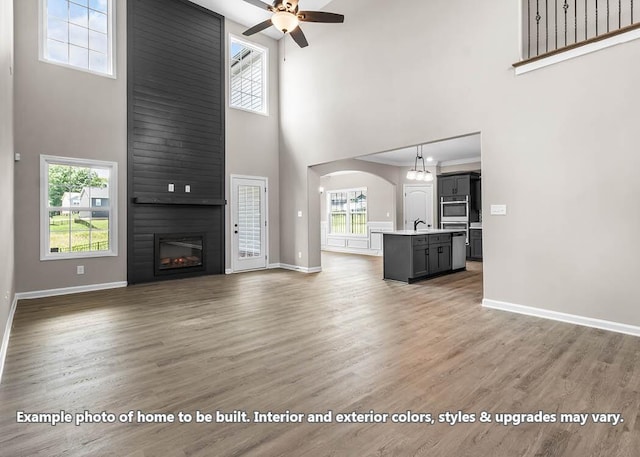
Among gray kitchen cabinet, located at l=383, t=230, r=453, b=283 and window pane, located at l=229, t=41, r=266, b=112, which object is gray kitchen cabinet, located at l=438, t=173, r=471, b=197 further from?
window pane, located at l=229, t=41, r=266, b=112

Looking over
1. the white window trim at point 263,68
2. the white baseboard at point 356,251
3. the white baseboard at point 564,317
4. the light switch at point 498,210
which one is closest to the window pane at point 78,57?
the white window trim at point 263,68

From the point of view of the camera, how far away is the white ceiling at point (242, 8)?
6742 mm

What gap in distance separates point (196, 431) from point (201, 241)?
5428mm

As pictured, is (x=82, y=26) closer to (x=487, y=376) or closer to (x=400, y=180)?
(x=487, y=376)

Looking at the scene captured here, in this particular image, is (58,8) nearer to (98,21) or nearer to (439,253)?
(98,21)

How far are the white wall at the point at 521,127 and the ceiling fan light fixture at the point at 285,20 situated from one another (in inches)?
79.9

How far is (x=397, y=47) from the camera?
5.45 metres

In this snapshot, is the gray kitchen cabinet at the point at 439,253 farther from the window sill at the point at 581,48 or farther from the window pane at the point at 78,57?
the window pane at the point at 78,57

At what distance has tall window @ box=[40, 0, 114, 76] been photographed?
530 centimetres

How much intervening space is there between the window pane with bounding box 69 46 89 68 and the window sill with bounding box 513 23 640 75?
254 inches

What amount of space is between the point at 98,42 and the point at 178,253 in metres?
3.87

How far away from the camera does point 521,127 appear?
4.11m

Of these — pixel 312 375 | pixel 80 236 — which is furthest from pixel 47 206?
pixel 312 375

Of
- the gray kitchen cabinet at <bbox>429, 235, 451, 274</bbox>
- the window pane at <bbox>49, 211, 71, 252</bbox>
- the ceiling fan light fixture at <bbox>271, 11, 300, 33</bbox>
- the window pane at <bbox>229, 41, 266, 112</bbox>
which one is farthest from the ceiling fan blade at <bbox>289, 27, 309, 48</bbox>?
the window pane at <bbox>49, 211, 71, 252</bbox>
